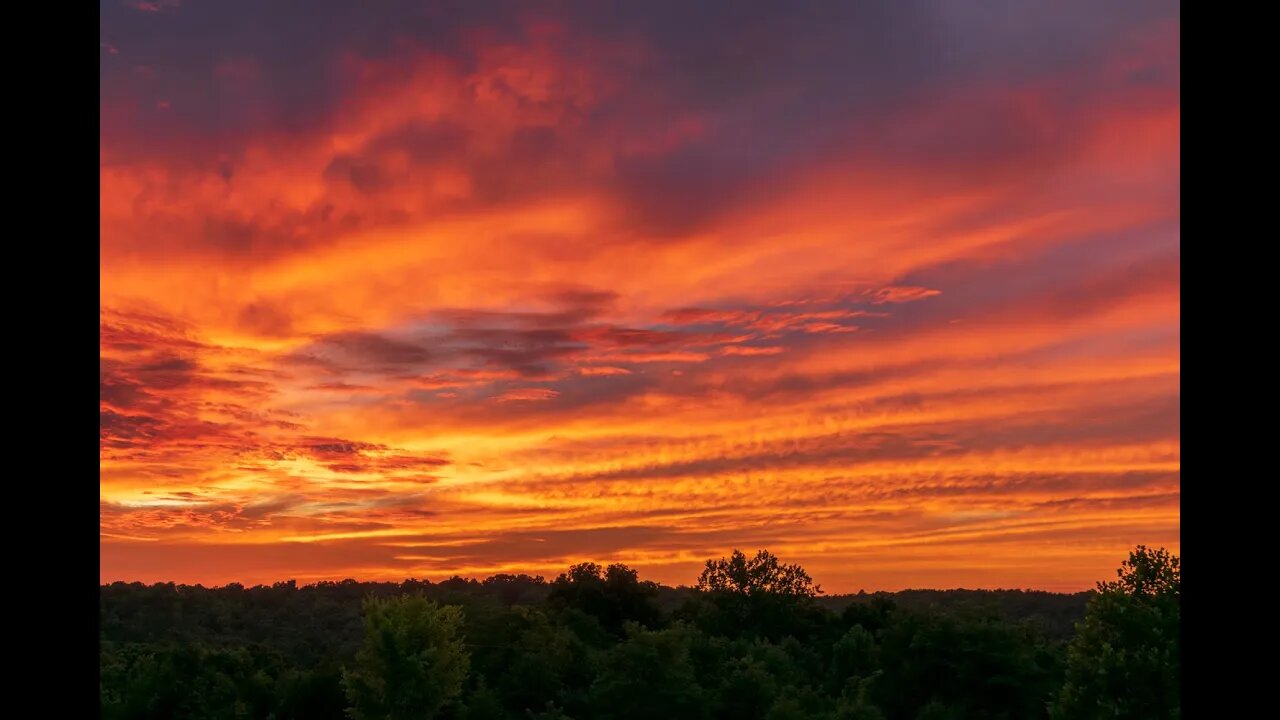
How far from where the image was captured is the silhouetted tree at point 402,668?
73.0 meters

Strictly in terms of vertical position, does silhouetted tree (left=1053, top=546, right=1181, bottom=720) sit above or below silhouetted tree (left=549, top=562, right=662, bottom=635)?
above

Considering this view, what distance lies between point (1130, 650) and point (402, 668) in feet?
152

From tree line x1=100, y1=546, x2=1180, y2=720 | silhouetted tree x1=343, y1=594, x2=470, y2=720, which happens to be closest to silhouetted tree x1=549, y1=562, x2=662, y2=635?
tree line x1=100, y1=546, x2=1180, y2=720

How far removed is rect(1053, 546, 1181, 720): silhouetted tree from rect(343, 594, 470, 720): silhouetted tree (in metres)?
41.5

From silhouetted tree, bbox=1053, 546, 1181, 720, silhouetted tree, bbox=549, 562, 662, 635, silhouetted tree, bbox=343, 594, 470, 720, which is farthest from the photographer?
silhouetted tree, bbox=549, 562, 662, 635

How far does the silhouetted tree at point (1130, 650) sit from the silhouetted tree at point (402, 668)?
4151 centimetres

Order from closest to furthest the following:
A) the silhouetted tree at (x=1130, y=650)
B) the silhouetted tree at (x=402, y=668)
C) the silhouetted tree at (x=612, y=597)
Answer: the silhouetted tree at (x=1130, y=650)
the silhouetted tree at (x=402, y=668)
the silhouetted tree at (x=612, y=597)

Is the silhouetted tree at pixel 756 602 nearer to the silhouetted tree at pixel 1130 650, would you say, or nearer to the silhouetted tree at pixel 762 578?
the silhouetted tree at pixel 762 578

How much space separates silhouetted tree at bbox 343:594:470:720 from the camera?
2874 inches

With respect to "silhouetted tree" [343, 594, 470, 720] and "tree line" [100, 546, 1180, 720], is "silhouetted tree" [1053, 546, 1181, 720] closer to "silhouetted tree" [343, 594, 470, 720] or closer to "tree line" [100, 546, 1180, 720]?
"tree line" [100, 546, 1180, 720]

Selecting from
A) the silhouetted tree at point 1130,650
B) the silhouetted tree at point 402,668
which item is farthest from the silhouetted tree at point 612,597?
the silhouetted tree at point 1130,650
